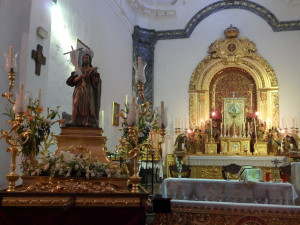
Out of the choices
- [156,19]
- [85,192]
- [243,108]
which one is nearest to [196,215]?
[85,192]

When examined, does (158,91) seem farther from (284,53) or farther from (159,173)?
(284,53)

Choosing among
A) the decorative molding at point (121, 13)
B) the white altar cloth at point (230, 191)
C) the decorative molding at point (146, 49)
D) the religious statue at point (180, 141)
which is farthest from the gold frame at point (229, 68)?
the white altar cloth at point (230, 191)

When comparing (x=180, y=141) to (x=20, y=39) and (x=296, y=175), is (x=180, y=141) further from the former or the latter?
(x=20, y=39)

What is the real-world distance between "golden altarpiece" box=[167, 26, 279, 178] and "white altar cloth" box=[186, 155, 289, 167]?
0.57 m

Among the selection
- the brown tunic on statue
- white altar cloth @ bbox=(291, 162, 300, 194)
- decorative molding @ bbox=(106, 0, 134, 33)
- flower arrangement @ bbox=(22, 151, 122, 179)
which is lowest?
white altar cloth @ bbox=(291, 162, 300, 194)

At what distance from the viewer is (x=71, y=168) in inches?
161

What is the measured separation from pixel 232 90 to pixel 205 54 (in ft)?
6.35

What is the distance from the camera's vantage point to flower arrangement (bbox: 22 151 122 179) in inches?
160

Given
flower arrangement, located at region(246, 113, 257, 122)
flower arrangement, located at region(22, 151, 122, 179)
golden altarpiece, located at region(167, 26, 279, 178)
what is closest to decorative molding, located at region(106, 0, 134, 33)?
golden altarpiece, located at region(167, 26, 279, 178)

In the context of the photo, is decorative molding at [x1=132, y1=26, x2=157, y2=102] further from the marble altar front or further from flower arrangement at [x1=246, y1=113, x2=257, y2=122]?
flower arrangement at [x1=246, y1=113, x2=257, y2=122]

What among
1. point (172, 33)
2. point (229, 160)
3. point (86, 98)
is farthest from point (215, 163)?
point (86, 98)

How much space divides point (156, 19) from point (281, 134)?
725 cm

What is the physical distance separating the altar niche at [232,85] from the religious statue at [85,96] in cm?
835

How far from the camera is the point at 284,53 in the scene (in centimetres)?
1282
